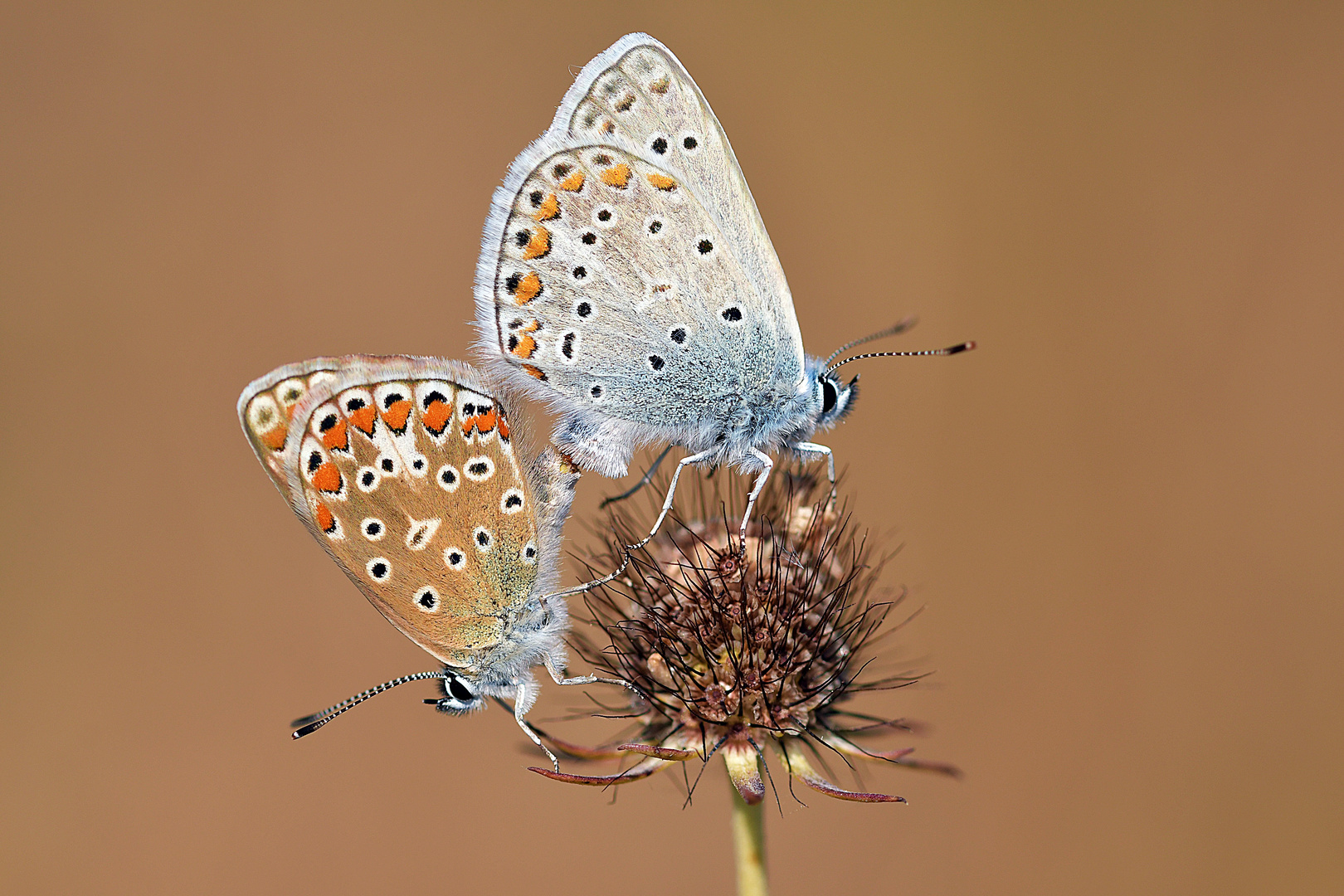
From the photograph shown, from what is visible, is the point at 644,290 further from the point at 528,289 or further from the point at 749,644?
the point at 749,644

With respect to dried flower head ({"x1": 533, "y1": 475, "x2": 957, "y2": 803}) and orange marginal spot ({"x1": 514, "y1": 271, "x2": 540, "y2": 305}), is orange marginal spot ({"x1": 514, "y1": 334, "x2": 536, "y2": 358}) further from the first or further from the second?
dried flower head ({"x1": 533, "y1": 475, "x2": 957, "y2": 803})

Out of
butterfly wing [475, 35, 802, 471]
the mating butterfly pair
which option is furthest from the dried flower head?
butterfly wing [475, 35, 802, 471]

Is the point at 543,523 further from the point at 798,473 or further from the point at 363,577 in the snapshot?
the point at 798,473

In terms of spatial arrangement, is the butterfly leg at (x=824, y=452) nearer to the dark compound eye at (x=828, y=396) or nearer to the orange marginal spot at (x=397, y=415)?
the dark compound eye at (x=828, y=396)

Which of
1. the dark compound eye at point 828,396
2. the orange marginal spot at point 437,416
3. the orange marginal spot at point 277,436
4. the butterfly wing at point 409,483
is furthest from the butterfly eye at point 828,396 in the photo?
the orange marginal spot at point 277,436

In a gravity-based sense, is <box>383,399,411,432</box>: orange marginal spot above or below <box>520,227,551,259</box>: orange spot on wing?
below

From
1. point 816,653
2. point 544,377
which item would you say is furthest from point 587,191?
point 816,653
